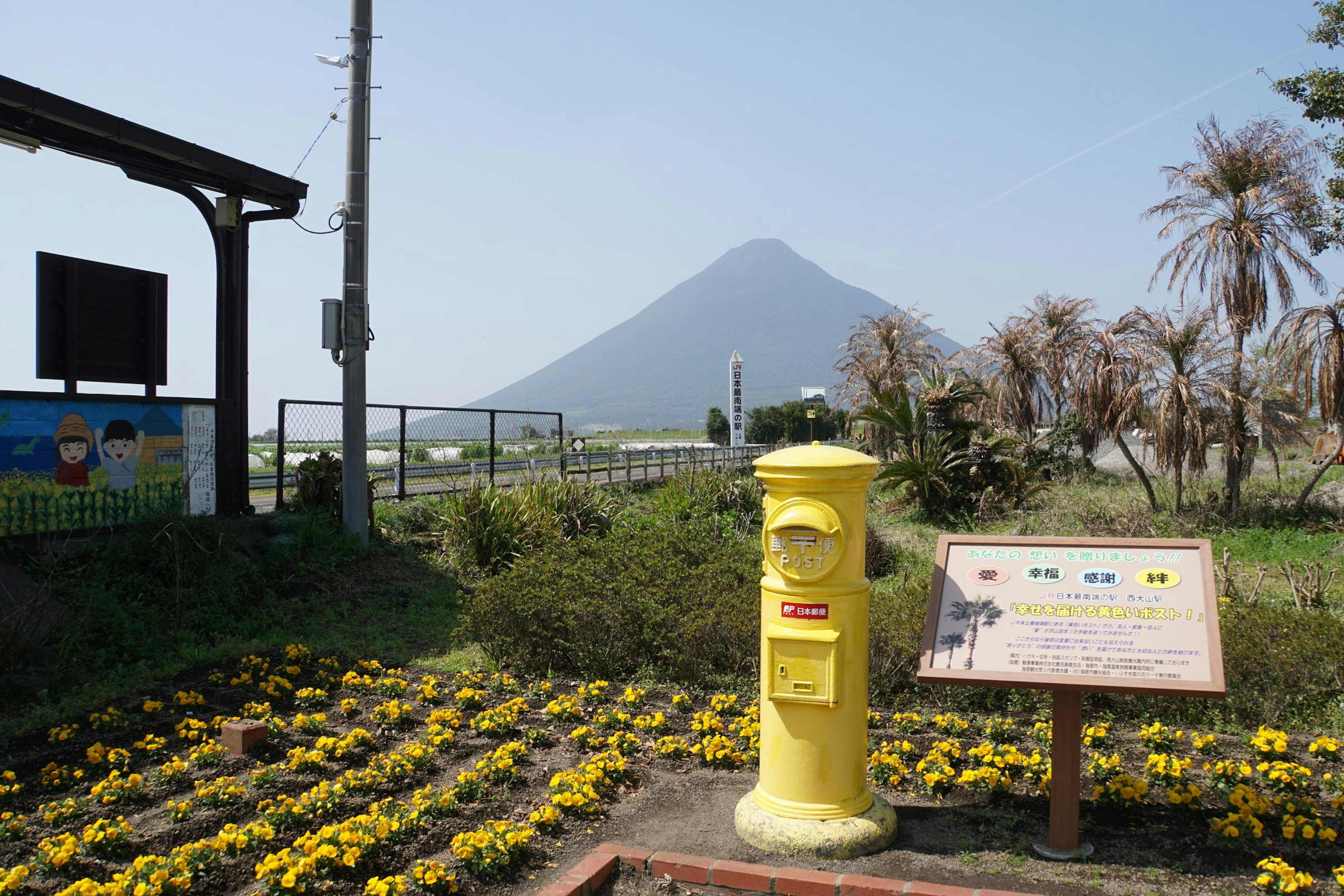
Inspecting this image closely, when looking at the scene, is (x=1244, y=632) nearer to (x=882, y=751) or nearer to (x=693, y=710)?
(x=882, y=751)

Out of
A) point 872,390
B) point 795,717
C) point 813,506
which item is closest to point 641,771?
point 795,717

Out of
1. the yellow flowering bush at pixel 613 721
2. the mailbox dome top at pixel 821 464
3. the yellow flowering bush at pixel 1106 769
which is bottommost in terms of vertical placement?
the yellow flowering bush at pixel 613 721

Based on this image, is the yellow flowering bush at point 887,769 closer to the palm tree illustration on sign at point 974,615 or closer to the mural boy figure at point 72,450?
the palm tree illustration on sign at point 974,615

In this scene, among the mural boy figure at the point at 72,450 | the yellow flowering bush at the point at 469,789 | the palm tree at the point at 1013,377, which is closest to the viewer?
the yellow flowering bush at the point at 469,789

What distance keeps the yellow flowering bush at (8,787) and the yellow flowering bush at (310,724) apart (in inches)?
50.7

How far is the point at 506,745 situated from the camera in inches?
195

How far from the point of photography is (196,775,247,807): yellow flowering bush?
167 inches

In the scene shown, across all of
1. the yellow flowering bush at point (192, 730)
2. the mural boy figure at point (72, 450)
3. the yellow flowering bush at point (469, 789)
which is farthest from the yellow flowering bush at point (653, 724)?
the mural boy figure at point (72, 450)

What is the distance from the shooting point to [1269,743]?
4395 millimetres

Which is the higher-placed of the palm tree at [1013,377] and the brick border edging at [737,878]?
the palm tree at [1013,377]

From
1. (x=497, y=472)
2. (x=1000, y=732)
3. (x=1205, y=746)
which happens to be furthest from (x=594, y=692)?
(x=497, y=472)

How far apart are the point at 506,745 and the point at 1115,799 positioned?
9.77ft

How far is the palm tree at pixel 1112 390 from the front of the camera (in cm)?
1354

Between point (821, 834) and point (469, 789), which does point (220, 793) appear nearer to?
point (469, 789)
